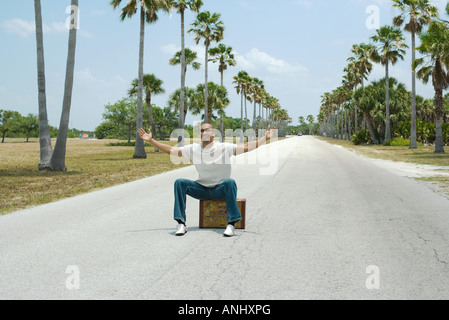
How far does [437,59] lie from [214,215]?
91.5 ft

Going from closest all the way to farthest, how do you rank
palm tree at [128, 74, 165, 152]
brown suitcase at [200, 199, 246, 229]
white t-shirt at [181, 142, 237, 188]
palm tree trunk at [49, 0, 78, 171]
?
1. white t-shirt at [181, 142, 237, 188]
2. brown suitcase at [200, 199, 246, 229]
3. palm tree trunk at [49, 0, 78, 171]
4. palm tree at [128, 74, 165, 152]

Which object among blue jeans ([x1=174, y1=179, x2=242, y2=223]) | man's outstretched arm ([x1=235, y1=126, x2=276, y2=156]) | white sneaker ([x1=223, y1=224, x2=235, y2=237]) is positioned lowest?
white sneaker ([x1=223, y1=224, x2=235, y2=237])

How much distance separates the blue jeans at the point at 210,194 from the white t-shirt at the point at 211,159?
0.36ft

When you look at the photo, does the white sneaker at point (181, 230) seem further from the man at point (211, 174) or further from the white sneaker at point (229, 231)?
the white sneaker at point (229, 231)

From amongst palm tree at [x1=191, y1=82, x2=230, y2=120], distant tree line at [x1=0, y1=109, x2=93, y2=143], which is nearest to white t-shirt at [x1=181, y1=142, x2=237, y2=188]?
palm tree at [x1=191, y1=82, x2=230, y2=120]

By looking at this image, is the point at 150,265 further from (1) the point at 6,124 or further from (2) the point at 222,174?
(1) the point at 6,124

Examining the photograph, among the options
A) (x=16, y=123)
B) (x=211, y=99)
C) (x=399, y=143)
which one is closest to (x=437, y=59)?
(x=399, y=143)

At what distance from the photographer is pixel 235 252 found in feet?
17.1

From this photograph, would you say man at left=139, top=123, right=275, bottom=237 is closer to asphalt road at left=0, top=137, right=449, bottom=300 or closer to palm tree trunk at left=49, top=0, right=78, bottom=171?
asphalt road at left=0, top=137, right=449, bottom=300

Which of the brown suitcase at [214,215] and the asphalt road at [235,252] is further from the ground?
the brown suitcase at [214,215]

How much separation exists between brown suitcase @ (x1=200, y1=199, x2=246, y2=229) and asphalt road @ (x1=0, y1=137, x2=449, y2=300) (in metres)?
0.20

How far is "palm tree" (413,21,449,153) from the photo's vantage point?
26.5 meters

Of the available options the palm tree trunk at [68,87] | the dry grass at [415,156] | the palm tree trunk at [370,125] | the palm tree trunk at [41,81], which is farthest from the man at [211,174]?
the palm tree trunk at [370,125]

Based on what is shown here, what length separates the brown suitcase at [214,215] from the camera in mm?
6555
